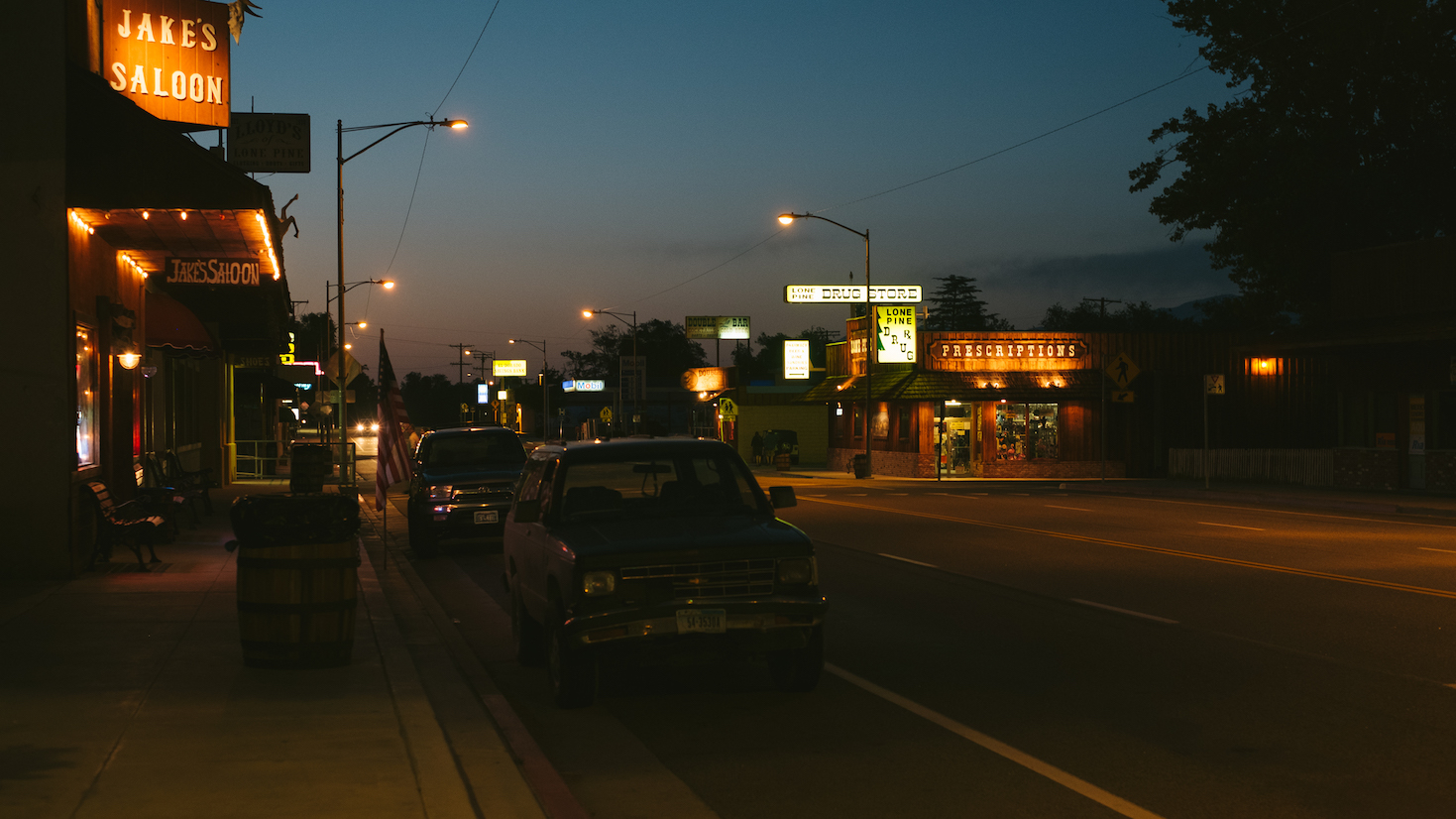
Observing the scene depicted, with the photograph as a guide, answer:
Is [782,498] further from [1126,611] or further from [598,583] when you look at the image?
[1126,611]

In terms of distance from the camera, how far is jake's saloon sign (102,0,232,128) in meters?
19.3

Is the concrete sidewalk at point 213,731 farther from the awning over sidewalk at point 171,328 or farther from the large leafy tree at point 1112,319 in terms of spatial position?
the large leafy tree at point 1112,319

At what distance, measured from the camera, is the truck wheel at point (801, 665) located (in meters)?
8.39

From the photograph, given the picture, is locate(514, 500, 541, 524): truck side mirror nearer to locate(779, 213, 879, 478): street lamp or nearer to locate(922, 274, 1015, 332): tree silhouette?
locate(779, 213, 879, 478): street lamp

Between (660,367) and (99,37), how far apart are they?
15703 centimetres

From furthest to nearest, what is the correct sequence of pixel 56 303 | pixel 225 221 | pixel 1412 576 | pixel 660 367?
pixel 660 367 < pixel 225 221 < pixel 1412 576 < pixel 56 303

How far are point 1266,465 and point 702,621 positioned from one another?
115ft

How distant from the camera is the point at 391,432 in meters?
17.3

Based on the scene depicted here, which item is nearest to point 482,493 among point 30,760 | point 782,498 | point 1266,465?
point 782,498

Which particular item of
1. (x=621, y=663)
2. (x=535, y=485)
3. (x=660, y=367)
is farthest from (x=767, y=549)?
(x=660, y=367)

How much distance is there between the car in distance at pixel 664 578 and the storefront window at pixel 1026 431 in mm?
37872

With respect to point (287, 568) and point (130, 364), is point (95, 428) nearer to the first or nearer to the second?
point (130, 364)

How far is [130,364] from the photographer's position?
1822 cm

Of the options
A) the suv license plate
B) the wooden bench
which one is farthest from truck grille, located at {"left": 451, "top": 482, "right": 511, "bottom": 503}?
the suv license plate
